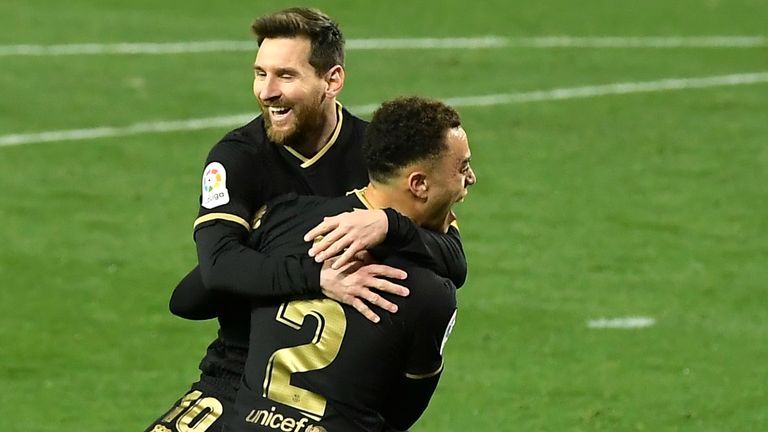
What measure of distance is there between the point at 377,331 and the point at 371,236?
259mm

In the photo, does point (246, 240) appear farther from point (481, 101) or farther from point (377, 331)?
point (481, 101)

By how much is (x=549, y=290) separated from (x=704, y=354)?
4.05ft

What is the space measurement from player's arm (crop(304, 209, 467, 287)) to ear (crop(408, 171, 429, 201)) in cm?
8

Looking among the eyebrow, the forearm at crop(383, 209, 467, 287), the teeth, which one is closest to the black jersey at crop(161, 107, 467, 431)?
the forearm at crop(383, 209, 467, 287)

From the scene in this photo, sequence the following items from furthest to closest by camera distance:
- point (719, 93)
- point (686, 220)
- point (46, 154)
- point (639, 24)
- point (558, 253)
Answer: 1. point (639, 24)
2. point (719, 93)
3. point (46, 154)
4. point (686, 220)
5. point (558, 253)

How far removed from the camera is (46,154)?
40.6 ft

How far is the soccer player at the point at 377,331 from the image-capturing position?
4707 mm

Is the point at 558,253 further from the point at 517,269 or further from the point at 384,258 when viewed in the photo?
the point at 384,258

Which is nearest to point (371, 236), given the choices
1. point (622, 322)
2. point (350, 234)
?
point (350, 234)

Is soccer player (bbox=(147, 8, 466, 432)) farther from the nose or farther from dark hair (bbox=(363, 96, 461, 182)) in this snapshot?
dark hair (bbox=(363, 96, 461, 182))

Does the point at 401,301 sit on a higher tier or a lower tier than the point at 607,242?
higher

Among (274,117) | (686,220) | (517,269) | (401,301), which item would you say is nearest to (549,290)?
(517,269)

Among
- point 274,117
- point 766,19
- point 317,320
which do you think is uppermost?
point 274,117

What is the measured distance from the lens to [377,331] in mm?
4688
